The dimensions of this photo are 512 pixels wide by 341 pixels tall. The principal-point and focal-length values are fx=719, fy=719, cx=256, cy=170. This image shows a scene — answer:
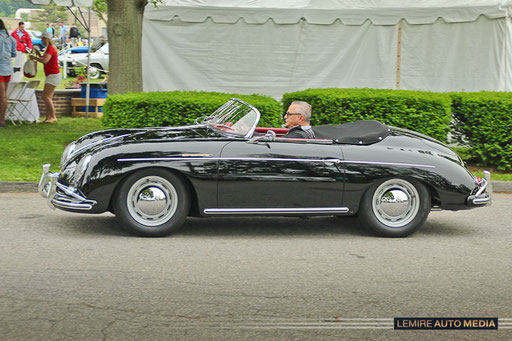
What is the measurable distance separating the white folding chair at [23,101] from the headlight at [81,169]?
907 cm

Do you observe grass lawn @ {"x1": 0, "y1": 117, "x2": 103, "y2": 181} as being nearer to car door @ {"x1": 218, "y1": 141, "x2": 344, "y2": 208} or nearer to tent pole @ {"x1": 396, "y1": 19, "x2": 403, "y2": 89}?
car door @ {"x1": 218, "y1": 141, "x2": 344, "y2": 208}

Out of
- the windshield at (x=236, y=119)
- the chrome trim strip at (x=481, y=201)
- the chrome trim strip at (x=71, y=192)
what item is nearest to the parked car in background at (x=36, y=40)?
the windshield at (x=236, y=119)

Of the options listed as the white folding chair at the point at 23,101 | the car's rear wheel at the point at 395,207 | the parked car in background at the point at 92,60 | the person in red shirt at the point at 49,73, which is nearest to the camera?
the car's rear wheel at the point at 395,207

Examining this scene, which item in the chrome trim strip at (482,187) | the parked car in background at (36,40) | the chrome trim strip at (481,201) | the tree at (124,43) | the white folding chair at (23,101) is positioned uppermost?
the parked car in background at (36,40)

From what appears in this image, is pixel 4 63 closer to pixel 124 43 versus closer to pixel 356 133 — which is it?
pixel 124 43

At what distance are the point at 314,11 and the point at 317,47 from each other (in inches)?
30.8

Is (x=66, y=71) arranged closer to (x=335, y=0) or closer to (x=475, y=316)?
(x=335, y=0)

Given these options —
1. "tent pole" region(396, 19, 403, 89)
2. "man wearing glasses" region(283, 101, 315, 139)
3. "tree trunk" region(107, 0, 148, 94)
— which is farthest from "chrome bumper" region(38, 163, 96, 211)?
"tent pole" region(396, 19, 403, 89)

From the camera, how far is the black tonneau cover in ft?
23.4

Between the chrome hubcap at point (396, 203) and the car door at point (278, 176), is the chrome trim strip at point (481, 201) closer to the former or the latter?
the chrome hubcap at point (396, 203)

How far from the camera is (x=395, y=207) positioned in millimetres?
7000

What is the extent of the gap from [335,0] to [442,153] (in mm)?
9031

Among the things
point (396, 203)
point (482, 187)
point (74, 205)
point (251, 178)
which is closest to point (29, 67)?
point (74, 205)

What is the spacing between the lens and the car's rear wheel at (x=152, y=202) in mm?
6574
